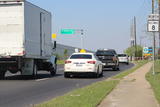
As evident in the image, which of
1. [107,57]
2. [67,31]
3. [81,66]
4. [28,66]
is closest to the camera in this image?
[28,66]

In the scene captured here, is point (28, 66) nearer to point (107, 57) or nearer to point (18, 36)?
point (18, 36)

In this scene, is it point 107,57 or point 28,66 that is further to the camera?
point 107,57

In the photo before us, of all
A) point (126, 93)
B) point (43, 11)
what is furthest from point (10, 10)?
point (126, 93)

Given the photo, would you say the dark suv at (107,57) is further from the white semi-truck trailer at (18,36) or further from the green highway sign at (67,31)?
the green highway sign at (67,31)

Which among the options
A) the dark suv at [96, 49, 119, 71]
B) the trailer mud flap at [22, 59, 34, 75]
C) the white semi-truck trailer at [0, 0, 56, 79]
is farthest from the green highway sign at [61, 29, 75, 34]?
the trailer mud flap at [22, 59, 34, 75]

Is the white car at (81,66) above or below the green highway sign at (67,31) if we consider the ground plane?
below

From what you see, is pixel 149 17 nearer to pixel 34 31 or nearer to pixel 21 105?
pixel 34 31

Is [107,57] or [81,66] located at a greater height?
[107,57]

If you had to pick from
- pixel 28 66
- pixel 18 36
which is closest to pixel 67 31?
pixel 28 66

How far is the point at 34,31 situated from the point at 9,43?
2042 mm

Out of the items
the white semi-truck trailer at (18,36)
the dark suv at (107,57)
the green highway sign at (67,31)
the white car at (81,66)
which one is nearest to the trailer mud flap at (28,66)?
the white semi-truck trailer at (18,36)

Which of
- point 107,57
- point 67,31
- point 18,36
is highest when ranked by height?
point 67,31

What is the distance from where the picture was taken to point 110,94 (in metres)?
13.2

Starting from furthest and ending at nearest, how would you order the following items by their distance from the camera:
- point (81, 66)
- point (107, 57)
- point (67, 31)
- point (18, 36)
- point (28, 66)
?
point (67, 31), point (107, 57), point (81, 66), point (28, 66), point (18, 36)
